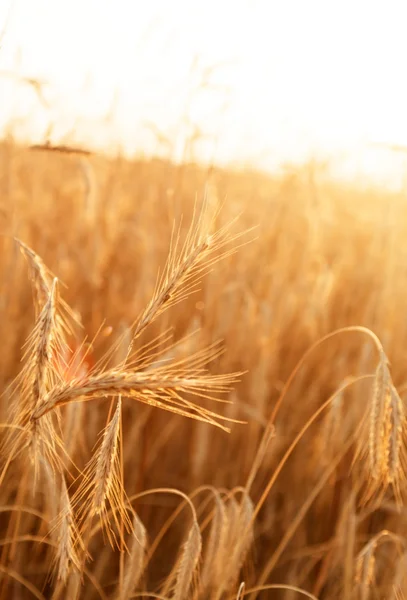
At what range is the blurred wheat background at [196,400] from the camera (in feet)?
2.37

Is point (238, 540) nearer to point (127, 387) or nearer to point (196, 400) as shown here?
point (127, 387)

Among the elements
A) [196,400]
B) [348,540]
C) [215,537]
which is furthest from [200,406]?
[196,400]

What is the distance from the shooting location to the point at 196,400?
1.81m

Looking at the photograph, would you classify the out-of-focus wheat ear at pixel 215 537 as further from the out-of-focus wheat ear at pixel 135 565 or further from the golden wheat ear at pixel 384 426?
the golden wheat ear at pixel 384 426

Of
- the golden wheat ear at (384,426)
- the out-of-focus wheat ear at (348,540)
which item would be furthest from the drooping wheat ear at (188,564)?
the out-of-focus wheat ear at (348,540)

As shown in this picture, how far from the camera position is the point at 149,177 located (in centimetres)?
266

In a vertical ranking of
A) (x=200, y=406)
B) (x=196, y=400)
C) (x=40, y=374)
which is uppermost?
(x=40, y=374)

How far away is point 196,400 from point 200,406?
0.83 m

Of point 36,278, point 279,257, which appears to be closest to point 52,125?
point 36,278

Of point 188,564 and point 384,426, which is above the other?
point 384,426

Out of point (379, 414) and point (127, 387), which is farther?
point (379, 414)

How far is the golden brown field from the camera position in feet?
2.37

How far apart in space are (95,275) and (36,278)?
0.95 m

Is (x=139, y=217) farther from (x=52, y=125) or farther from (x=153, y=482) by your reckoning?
(x=52, y=125)
